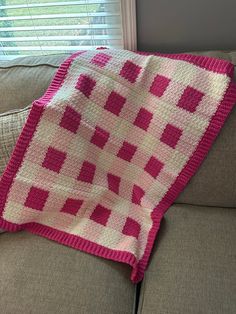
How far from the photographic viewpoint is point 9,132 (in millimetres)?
1026

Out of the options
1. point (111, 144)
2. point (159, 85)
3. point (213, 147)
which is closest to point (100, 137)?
point (111, 144)

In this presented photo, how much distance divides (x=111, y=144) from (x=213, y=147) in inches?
13.2

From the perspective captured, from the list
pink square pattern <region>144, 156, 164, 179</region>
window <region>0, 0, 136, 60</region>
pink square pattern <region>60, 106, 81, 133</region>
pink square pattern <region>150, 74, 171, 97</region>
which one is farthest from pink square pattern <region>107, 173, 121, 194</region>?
window <region>0, 0, 136, 60</region>

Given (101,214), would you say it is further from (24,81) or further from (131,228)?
(24,81)

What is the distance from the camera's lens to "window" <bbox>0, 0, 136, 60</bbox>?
127 cm

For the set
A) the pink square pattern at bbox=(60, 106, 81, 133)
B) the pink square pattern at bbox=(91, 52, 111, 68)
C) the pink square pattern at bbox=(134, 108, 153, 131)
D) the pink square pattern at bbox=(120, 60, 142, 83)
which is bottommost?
the pink square pattern at bbox=(134, 108, 153, 131)

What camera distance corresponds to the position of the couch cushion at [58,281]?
92 centimetres

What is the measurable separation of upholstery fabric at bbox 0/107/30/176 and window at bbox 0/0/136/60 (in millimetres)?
523

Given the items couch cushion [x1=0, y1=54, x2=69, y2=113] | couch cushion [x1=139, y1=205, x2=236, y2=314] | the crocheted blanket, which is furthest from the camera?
couch cushion [x1=0, y1=54, x2=69, y2=113]

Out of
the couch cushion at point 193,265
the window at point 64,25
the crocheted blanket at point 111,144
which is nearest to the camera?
the couch cushion at point 193,265

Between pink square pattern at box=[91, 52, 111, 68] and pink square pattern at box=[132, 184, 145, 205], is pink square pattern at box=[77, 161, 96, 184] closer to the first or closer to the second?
pink square pattern at box=[132, 184, 145, 205]

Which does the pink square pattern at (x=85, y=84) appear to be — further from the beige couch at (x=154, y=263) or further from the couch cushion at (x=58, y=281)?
the couch cushion at (x=58, y=281)

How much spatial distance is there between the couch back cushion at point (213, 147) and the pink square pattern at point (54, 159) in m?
0.22

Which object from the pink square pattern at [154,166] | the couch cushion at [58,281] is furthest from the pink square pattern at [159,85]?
the couch cushion at [58,281]
